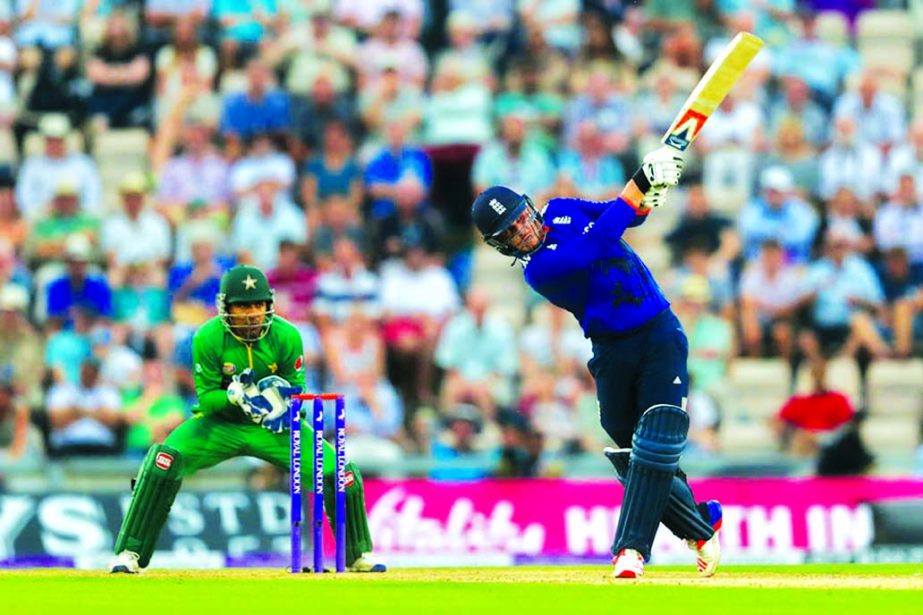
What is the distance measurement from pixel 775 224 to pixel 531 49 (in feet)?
10.4

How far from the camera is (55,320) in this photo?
17.4 metres

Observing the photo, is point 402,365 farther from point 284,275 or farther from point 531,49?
point 531,49

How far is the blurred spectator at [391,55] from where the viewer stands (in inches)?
769

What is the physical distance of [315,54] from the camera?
1975 centimetres

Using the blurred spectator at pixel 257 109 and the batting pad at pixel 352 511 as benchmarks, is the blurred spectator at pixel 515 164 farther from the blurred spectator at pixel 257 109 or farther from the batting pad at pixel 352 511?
the batting pad at pixel 352 511

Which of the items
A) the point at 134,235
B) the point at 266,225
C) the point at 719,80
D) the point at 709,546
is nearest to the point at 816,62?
the point at 266,225

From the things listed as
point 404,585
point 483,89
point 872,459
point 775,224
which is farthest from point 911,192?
point 404,585

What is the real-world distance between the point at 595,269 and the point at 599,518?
576cm

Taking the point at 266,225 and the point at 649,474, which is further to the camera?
the point at 266,225

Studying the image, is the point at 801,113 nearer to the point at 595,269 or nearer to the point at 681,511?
the point at 681,511

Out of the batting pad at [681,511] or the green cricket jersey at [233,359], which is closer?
the batting pad at [681,511]

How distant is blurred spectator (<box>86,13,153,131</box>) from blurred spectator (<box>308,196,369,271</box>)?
2.61 meters

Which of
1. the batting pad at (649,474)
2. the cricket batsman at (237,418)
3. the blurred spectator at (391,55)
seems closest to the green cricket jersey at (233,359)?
the cricket batsman at (237,418)

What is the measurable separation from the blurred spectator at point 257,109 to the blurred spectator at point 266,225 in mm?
882
